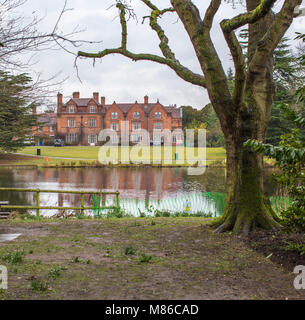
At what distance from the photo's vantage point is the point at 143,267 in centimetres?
598

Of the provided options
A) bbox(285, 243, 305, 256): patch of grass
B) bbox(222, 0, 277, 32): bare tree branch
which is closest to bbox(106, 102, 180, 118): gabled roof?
bbox(222, 0, 277, 32): bare tree branch

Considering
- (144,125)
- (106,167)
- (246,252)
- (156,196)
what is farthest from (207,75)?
(144,125)

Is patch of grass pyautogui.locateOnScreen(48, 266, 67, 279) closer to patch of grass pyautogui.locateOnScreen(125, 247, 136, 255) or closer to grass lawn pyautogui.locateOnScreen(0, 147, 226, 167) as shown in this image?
patch of grass pyautogui.locateOnScreen(125, 247, 136, 255)

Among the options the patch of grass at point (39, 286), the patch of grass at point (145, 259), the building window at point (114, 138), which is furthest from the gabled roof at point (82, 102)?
the patch of grass at point (39, 286)

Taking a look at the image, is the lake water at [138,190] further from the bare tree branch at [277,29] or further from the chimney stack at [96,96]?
the chimney stack at [96,96]

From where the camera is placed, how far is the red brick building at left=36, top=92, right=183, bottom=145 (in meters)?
75.8

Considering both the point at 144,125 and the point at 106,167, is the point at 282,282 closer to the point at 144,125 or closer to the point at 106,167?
the point at 106,167

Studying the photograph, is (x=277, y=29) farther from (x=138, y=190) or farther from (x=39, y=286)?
(x=138, y=190)

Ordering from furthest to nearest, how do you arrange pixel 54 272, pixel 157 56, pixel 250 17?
pixel 157 56, pixel 250 17, pixel 54 272

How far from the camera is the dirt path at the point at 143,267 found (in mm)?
4840

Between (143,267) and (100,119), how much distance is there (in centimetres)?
7174

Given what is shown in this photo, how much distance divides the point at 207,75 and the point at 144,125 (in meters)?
67.4

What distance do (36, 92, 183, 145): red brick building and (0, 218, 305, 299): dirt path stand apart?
67.4 metres

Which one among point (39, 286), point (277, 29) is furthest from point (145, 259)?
point (277, 29)
